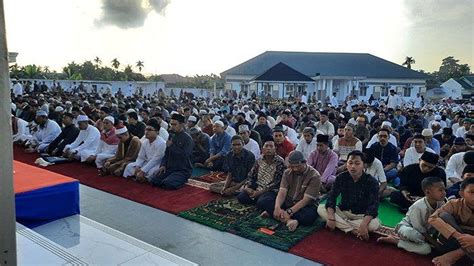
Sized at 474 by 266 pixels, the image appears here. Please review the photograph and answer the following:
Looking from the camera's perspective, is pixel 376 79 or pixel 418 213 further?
pixel 376 79

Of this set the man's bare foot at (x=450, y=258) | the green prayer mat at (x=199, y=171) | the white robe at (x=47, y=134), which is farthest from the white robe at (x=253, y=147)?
the white robe at (x=47, y=134)

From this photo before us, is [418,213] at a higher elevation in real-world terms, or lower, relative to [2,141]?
lower

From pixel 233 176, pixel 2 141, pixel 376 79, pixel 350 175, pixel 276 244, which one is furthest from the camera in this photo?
pixel 376 79

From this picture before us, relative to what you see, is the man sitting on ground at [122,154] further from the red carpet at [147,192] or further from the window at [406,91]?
the window at [406,91]

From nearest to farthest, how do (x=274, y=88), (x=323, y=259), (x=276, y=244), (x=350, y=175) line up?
(x=323, y=259), (x=276, y=244), (x=350, y=175), (x=274, y=88)

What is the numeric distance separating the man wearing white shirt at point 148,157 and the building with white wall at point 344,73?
61.3 ft

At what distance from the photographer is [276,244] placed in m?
3.67

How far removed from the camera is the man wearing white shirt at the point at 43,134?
837 centimetres

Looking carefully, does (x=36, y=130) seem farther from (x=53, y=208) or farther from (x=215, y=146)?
(x=53, y=208)

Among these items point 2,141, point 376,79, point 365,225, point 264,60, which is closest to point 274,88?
point 264,60

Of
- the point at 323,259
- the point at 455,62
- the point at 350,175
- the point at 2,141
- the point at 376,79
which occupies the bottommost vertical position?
the point at 323,259

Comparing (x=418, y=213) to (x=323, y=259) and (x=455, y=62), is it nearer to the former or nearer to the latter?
(x=323, y=259)

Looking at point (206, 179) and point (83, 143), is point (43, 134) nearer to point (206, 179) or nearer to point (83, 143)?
point (83, 143)

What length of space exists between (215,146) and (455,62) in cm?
7231
